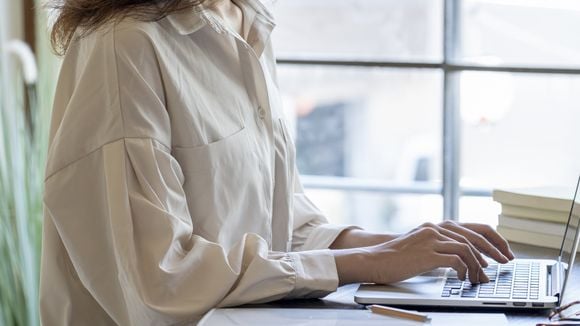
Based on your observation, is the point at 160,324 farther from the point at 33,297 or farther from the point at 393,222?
the point at 393,222

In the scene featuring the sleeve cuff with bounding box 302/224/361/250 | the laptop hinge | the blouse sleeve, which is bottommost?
the sleeve cuff with bounding box 302/224/361/250

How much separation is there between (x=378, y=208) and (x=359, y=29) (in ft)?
1.90

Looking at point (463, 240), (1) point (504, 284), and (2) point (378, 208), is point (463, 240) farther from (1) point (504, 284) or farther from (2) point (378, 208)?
(2) point (378, 208)

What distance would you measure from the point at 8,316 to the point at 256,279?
183 cm

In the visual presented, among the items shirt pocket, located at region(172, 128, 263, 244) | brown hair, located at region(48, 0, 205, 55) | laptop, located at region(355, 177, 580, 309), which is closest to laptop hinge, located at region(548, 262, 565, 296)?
laptop, located at region(355, 177, 580, 309)

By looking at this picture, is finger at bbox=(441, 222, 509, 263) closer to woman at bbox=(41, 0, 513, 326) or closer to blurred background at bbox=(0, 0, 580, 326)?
woman at bbox=(41, 0, 513, 326)

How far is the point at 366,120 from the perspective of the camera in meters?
3.38

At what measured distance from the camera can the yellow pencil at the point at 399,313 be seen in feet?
4.03

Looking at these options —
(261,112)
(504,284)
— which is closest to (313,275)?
(504,284)

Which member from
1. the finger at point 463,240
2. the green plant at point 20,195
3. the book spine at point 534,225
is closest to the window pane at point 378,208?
the green plant at point 20,195

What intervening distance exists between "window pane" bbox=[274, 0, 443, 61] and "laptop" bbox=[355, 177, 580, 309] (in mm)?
1675

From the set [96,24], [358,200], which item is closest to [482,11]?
[358,200]

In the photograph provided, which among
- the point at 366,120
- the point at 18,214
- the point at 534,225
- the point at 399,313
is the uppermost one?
the point at 399,313

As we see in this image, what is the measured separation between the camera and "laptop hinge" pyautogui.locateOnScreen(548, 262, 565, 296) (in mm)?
1385
